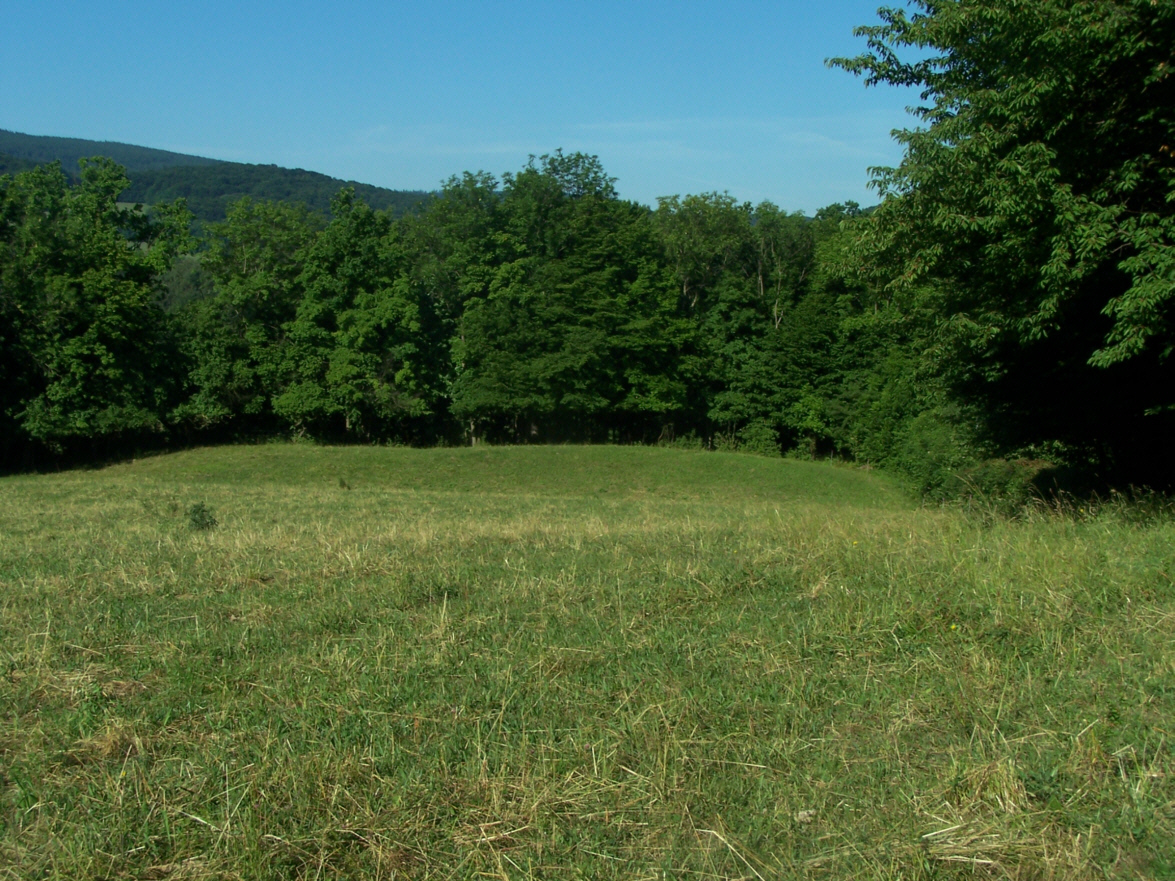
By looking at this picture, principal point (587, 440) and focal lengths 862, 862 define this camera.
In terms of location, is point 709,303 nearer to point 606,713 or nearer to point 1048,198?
point 1048,198

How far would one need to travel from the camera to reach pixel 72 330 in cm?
4122

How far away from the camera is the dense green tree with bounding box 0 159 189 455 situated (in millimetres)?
39625

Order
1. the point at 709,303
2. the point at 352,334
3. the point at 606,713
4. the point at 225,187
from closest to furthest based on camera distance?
the point at 606,713 < the point at 352,334 < the point at 709,303 < the point at 225,187

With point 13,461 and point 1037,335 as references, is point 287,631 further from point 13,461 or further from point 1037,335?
point 13,461

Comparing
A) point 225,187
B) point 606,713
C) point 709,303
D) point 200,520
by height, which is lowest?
point 200,520

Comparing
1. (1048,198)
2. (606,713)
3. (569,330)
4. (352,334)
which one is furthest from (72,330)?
(606,713)

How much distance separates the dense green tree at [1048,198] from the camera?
391 inches

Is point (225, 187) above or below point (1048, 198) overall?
above

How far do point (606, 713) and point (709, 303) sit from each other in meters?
60.7

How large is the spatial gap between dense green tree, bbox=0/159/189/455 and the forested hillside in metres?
0.14

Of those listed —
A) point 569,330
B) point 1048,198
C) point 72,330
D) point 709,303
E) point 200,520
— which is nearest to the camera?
point 1048,198

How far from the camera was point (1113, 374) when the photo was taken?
1239 cm

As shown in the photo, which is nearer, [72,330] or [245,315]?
[72,330]

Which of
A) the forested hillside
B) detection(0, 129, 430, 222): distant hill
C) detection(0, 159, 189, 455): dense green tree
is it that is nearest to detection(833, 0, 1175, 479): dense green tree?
the forested hillside
